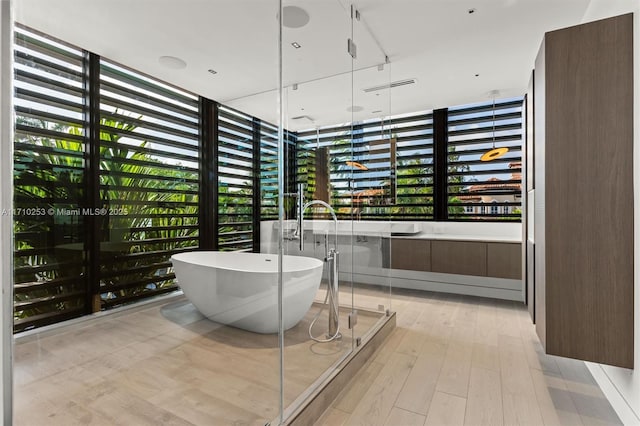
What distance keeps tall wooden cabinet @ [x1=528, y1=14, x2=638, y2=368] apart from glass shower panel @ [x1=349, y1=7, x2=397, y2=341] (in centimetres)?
129

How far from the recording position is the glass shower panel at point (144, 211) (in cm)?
98

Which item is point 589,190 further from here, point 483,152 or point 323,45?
point 483,152

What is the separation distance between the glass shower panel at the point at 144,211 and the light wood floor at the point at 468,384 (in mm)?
701

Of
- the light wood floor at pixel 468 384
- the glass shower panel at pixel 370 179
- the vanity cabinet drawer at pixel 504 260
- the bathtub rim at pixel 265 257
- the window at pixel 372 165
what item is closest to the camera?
the bathtub rim at pixel 265 257

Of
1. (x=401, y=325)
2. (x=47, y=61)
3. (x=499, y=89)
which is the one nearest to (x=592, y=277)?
(x=401, y=325)

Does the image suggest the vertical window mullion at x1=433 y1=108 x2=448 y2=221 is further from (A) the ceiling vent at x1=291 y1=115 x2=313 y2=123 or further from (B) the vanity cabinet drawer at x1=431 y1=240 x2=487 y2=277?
(A) the ceiling vent at x1=291 y1=115 x2=313 y2=123

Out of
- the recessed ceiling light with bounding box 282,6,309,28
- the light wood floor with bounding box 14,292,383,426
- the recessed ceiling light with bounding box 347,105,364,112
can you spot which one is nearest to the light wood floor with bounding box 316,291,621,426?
the light wood floor with bounding box 14,292,383,426

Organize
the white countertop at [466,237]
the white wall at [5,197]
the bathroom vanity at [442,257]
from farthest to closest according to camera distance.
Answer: the white countertop at [466,237] < the bathroom vanity at [442,257] < the white wall at [5,197]

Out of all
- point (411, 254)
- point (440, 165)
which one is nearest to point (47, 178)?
point (411, 254)

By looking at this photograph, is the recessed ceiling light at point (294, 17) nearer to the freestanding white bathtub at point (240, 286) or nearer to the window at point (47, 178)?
the window at point (47, 178)

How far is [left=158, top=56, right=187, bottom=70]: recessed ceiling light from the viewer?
1253 mm

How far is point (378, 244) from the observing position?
312 centimetres

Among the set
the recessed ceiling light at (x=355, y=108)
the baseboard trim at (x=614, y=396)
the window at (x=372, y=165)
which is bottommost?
the baseboard trim at (x=614, y=396)

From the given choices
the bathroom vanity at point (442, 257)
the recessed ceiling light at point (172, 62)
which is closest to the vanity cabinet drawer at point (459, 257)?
the bathroom vanity at point (442, 257)
